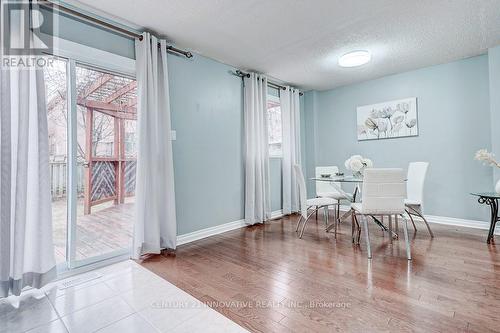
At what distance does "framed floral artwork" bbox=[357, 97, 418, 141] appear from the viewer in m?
4.11

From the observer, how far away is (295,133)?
486 cm

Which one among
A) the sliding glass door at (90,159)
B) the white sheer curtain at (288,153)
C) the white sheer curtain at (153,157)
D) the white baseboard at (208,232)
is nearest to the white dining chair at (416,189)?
the white sheer curtain at (288,153)

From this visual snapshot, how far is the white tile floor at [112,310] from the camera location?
1.53 meters

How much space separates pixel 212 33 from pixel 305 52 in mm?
1296

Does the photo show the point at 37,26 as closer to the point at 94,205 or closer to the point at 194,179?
the point at 94,205

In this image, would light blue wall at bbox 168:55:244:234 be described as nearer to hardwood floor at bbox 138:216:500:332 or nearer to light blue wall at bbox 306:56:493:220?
hardwood floor at bbox 138:216:500:332

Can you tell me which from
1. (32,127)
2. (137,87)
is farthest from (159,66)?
(32,127)

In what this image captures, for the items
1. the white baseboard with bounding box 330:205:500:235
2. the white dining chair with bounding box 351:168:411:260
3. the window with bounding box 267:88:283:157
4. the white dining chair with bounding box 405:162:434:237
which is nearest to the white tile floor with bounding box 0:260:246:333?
the white dining chair with bounding box 351:168:411:260

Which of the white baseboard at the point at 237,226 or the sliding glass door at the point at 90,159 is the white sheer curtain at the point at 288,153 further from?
the sliding glass door at the point at 90,159

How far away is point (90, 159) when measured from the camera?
2574 mm

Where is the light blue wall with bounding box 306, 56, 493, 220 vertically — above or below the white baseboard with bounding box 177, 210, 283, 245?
above

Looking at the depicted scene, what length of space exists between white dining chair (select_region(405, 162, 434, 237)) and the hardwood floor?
12.7 inches

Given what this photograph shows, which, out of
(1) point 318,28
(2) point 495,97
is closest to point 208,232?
(1) point 318,28

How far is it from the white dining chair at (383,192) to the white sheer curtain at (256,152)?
175 cm
